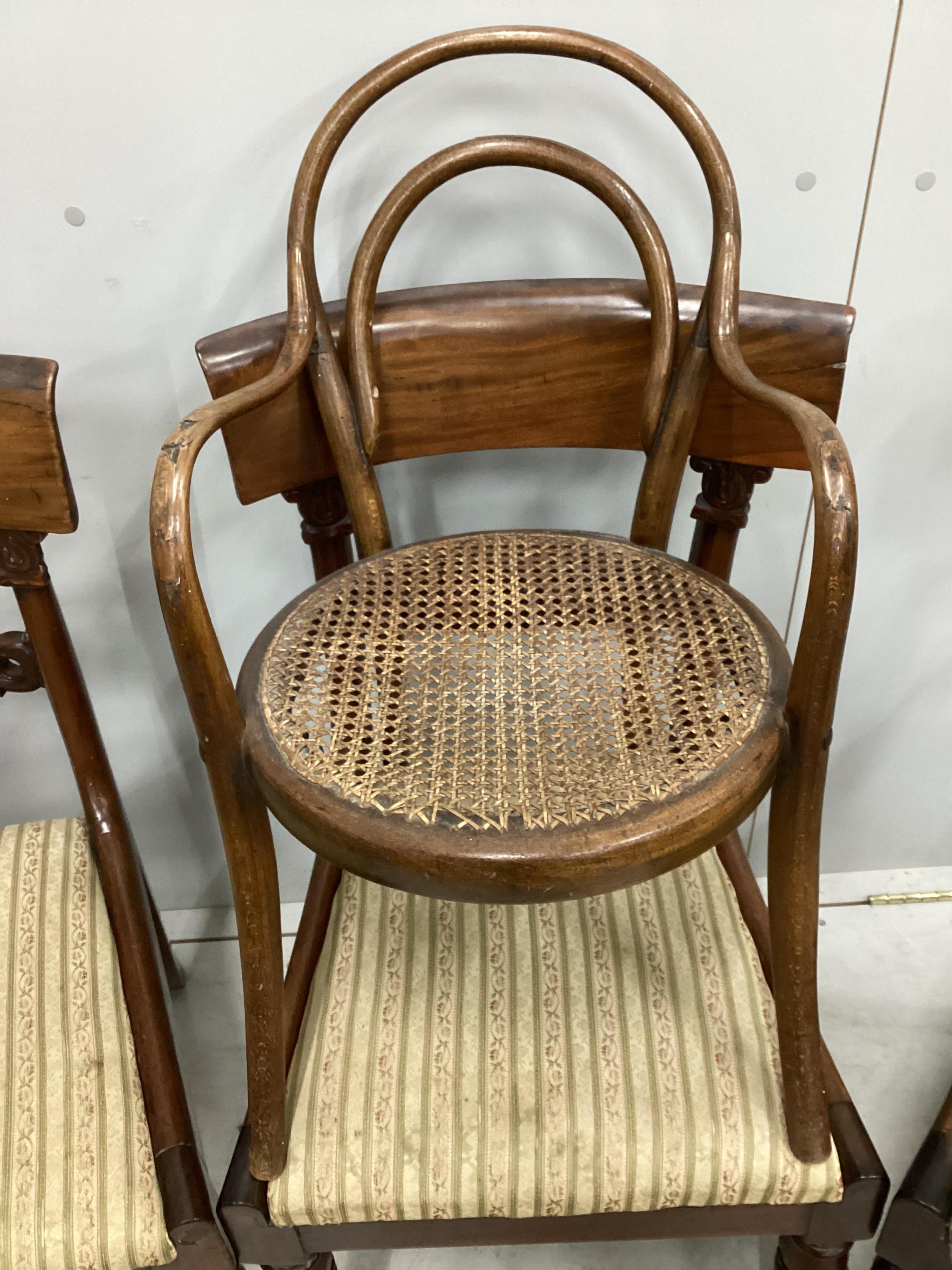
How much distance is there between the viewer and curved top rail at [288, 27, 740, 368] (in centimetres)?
77

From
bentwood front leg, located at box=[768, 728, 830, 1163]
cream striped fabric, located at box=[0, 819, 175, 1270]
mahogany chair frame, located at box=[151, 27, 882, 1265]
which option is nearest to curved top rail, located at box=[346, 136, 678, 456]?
mahogany chair frame, located at box=[151, 27, 882, 1265]

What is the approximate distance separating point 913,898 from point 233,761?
1.09m

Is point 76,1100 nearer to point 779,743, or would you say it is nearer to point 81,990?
point 81,990

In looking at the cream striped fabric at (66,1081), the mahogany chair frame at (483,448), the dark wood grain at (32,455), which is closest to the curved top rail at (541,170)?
the mahogany chair frame at (483,448)

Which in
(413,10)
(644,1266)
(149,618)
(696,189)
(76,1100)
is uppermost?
(413,10)

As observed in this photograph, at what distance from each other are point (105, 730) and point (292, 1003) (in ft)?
1.90

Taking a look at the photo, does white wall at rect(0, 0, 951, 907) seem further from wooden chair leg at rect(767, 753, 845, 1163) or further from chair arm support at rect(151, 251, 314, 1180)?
wooden chair leg at rect(767, 753, 845, 1163)

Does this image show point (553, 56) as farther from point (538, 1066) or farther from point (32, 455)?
point (538, 1066)

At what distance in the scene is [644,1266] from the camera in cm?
100

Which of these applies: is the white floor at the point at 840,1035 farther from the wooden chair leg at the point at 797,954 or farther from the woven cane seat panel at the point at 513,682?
the woven cane seat panel at the point at 513,682

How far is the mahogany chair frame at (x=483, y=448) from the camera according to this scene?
625mm

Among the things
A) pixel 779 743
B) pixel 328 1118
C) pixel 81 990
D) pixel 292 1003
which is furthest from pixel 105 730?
pixel 779 743

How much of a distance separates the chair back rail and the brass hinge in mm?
775

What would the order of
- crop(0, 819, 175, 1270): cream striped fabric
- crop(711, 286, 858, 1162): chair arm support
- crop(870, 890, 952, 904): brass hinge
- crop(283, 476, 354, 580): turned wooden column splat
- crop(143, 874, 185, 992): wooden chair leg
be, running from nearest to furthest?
crop(711, 286, 858, 1162): chair arm support < crop(0, 819, 175, 1270): cream striped fabric < crop(283, 476, 354, 580): turned wooden column splat < crop(143, 874, 185, 992): wooden chair leg < crop(870, 890, 952, 904): brass hinge
